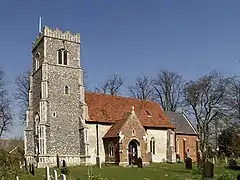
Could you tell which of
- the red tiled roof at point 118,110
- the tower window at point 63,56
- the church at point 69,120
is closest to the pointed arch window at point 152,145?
the church at point 69,120

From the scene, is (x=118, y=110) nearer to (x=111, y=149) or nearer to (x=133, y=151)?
(x=111, y=149)

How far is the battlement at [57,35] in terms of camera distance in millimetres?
40094

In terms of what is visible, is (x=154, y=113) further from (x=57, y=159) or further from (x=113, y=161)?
(x=57, y=159)

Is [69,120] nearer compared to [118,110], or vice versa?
[69,120]

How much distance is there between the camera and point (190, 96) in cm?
5725

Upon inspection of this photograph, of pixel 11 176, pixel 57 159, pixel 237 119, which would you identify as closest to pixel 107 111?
pixel 57 159

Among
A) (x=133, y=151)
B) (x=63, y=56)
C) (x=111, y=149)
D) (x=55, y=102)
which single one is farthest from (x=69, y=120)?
(x=133, y=151)

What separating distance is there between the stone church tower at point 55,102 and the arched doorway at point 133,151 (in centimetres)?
510

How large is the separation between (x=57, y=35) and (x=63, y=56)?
2416 millimetres

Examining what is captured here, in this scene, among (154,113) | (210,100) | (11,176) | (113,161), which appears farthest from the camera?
(210,100)

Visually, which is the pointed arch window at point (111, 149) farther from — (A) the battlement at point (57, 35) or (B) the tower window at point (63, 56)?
(A) the battlement at point (57, 35)

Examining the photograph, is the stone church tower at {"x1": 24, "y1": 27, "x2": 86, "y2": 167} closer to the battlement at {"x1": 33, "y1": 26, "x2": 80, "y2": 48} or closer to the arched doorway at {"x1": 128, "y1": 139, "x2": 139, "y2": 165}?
the battlement at {"x1": 33, "y1": 26, "x2": 80, "y2": 48}

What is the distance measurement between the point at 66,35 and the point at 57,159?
1433 centimetres

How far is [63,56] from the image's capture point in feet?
133
